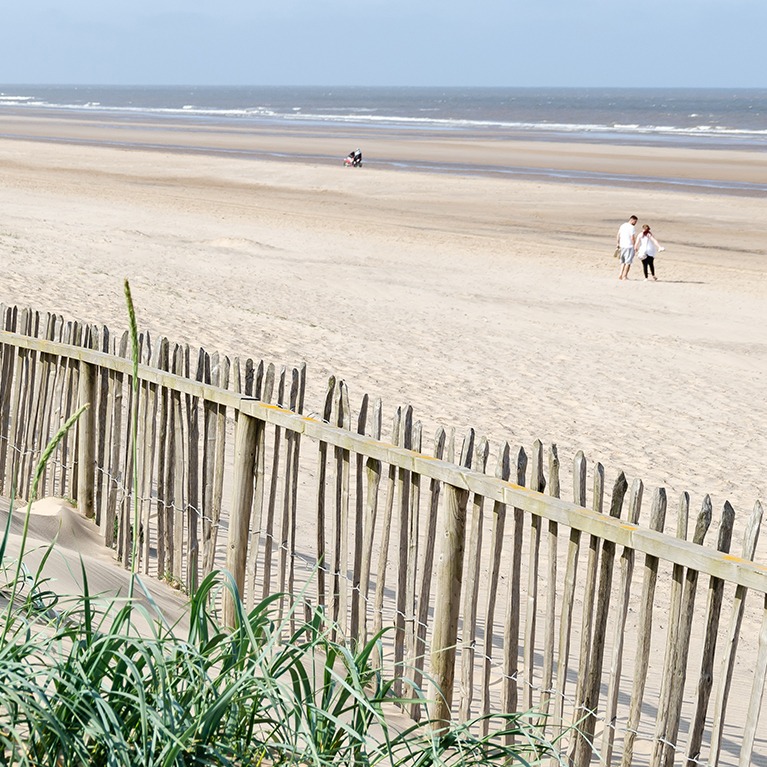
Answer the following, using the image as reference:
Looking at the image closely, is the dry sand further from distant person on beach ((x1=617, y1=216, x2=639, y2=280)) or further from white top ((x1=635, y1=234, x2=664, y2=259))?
white top ((x1=635, y1=234, x2=664, y2=259))

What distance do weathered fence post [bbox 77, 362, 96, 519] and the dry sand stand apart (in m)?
3.73

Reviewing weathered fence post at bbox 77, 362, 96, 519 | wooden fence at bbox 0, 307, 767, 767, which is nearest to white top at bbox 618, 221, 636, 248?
wooden fence at bbox 0, 307, 767, 767

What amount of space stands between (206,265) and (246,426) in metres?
11.9

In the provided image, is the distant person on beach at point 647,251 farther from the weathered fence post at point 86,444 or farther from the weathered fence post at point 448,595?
the weathered fence post at point 448,595

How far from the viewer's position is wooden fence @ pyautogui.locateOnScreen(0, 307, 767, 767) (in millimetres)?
3379

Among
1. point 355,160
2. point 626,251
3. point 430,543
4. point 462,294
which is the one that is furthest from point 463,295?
point 355,160

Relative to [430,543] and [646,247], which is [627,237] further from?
[430,543]

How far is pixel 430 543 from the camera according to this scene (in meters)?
4.03

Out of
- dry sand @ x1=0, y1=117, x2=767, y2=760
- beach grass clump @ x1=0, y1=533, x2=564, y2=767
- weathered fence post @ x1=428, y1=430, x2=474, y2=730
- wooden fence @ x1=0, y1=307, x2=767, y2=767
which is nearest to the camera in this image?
beach grass clump @ x1=0, y1=533, x2=564, y2=767

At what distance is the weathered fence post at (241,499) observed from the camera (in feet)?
14.9

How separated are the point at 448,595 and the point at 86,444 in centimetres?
240

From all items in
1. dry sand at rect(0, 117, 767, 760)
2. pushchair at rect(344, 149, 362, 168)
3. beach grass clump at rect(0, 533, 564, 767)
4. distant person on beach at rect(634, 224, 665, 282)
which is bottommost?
dry sand at rect(0, 117, 767, 760)

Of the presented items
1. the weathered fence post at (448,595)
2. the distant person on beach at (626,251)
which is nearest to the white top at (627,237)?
the distant person on beach at (626,251)

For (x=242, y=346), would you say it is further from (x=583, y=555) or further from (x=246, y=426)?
(x=246, y=426)
